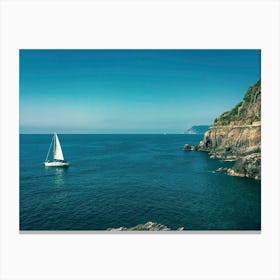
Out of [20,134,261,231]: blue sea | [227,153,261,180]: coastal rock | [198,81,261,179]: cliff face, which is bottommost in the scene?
[20,134,261,231]: blue sea

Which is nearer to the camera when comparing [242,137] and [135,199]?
[135,199]

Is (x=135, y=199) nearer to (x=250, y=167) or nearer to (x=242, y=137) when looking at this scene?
(x=250, y=167)

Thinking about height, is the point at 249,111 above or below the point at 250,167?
above

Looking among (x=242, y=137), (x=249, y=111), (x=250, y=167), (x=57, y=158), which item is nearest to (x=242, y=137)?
(x=242, y=137)

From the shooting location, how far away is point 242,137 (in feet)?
99.0

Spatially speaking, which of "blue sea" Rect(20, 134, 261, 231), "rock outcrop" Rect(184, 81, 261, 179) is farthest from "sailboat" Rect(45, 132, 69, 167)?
"rock outcrop" Rect(184, 81, 261, 179)

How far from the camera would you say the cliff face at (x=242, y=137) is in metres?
21.8

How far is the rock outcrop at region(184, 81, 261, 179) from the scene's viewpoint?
71.4 feet

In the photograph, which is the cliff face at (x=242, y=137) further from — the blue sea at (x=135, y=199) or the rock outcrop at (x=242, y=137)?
the blue sea at (x=135, y=199)

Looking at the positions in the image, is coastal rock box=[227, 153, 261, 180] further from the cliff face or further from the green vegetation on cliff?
the green vegetation on cliff

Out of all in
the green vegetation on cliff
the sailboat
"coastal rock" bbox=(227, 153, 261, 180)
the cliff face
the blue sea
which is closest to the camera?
the blue sea
